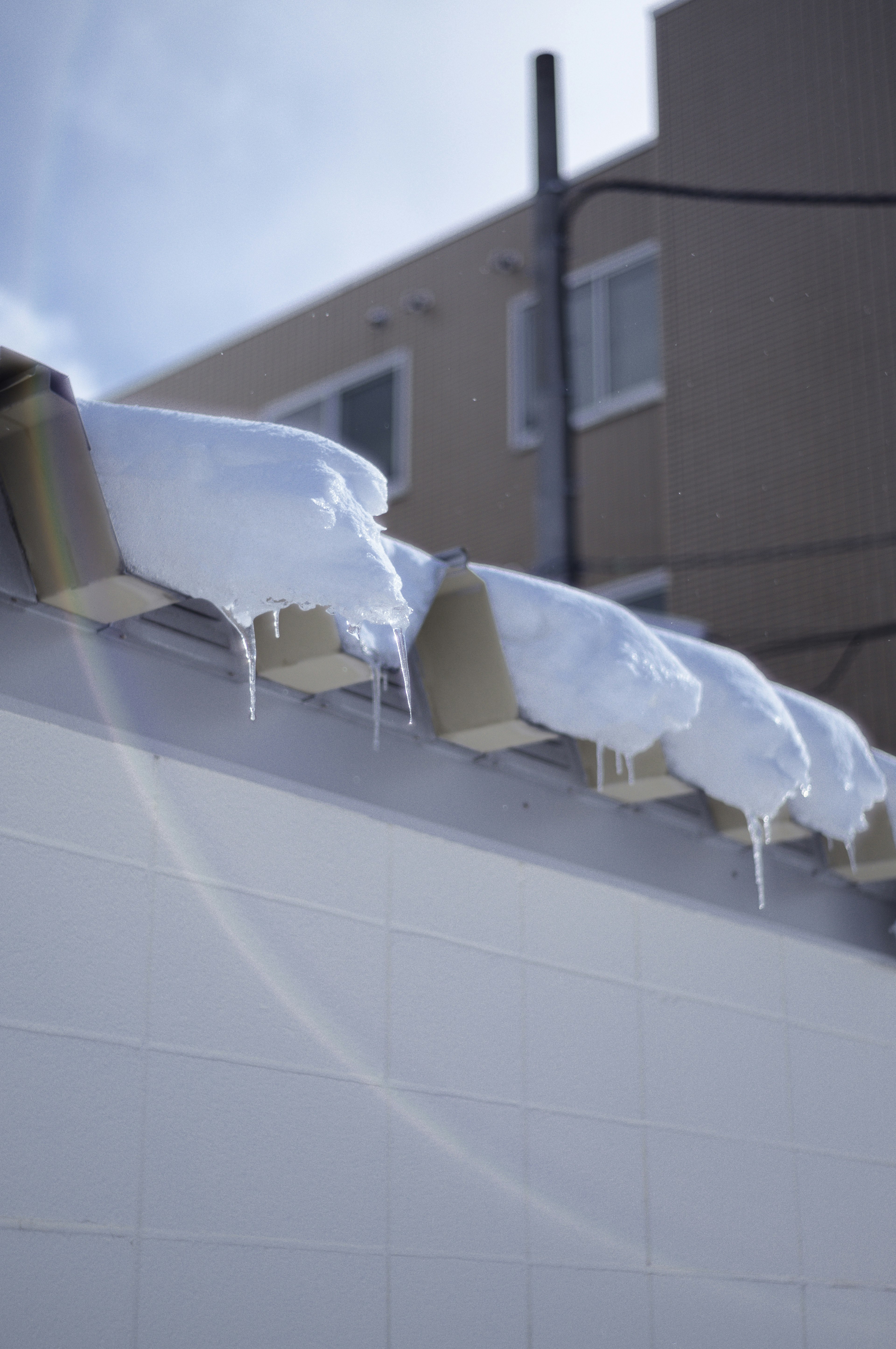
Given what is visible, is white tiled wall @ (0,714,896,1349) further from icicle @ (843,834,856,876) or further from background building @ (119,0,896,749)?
background building @ (119,0,896,749)

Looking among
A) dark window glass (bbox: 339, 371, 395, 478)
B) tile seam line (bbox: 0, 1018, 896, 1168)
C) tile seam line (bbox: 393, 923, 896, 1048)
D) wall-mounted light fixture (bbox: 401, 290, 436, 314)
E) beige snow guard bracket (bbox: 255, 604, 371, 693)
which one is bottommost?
tile seam line (bbox: 0, 1018, 896, 1168)

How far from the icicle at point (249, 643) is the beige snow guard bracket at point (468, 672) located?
19.9 inches

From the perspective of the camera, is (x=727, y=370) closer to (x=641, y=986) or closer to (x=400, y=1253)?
(x=641, y=986)

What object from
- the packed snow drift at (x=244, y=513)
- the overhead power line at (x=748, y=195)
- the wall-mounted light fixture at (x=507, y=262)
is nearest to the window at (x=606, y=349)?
the wall-mounted light fixture at (x=507, y=262)

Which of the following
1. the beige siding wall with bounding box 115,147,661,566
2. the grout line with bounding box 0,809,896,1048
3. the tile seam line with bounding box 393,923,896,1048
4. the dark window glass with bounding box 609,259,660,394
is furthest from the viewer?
the dark window glass with bounding box 609,259,660,394

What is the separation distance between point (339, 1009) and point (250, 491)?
1444 mm

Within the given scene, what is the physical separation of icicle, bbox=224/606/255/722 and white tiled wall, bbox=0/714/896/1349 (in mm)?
331

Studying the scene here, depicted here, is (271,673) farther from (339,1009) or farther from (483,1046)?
(483,1046)

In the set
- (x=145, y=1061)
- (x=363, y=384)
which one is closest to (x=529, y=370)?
(x=363, y=384)

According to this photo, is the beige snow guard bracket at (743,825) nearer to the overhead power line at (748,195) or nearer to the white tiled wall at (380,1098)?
the white tiled wall at (380,1098)

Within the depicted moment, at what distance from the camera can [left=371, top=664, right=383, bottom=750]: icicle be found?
335 cm

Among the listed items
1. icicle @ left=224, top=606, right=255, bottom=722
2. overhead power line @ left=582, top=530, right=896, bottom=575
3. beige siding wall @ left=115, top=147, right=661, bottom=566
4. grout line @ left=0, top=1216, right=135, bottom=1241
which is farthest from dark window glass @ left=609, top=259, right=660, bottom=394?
grout line @ left=0, top=1216, right=135, bottom=1241

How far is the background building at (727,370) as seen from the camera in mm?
9453

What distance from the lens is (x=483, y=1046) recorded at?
13.0ft
